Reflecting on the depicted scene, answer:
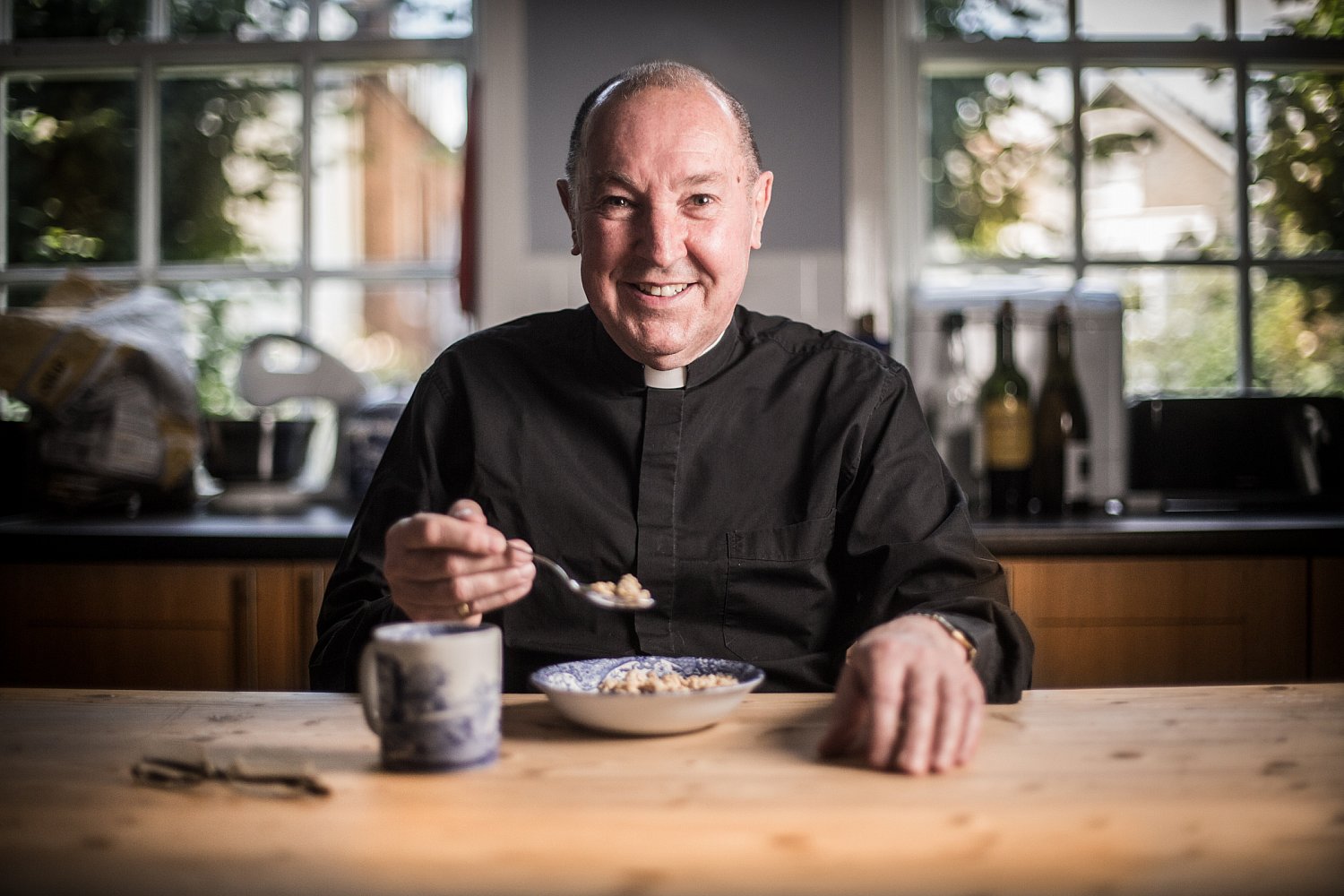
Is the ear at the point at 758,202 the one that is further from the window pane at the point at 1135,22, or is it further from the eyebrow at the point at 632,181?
the window pane at the point at 1135,22

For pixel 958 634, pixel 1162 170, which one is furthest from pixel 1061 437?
pixel 958 634

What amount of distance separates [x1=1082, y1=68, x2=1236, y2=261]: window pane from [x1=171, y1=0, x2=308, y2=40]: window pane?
2123mm

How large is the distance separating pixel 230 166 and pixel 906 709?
2.75 m

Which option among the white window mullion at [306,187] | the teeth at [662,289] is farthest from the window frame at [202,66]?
the teeth at [662,289]

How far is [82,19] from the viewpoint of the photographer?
3070 mm

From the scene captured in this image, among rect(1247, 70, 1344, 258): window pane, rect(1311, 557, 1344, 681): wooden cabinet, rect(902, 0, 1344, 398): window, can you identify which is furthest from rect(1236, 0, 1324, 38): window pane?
rect(1311, 557, 1344, 681): wooden cabinet

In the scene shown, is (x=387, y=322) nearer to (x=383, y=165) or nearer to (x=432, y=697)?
(x=383, y=165)

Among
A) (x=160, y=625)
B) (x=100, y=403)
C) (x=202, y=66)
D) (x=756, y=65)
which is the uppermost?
(x=202, y=66)

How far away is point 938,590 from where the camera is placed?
1.38 m

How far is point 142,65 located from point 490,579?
8.57 feet

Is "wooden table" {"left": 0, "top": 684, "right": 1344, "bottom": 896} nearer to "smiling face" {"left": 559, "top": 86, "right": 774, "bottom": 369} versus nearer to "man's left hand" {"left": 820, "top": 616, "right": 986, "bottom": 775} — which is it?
"man's left hand" {"left": 820, "top": 616, "right": 986, "bottom": 775}

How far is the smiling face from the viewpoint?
4.63 ft

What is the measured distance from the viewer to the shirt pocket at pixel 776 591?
1479 millimetres

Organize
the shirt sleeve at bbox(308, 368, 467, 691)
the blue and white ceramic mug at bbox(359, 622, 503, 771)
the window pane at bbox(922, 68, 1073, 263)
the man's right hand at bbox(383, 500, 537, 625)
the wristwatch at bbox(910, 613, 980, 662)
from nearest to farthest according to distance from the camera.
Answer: the blue and white ceramic mug at bbox(359, 622, 503, 771) → the man's right hand at bbox(383, 500, 537, 625) → the wristwatch at bbox(910, 613, 980, 662) → the shirt sleeve at bbox(308, 368, 467, 691) → the window pane at bbox(922, 68, 1073, 263)
